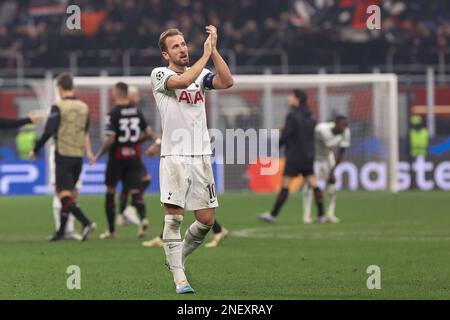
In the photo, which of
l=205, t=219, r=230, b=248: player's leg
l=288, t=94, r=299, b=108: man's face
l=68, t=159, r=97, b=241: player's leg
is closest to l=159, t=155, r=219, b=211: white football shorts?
l=205, t=219, r=230, b=248: player's leg

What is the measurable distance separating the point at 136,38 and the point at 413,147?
327 inches

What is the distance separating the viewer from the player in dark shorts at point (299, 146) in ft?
62.3

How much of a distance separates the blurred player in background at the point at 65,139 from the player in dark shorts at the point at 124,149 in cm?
54

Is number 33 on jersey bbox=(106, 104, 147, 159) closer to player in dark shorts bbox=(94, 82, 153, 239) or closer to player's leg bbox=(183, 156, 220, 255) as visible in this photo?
player in dark shorts bbox=(94, 82, 153, 239)

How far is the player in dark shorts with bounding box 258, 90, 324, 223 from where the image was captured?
19.0 m

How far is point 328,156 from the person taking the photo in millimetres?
20906

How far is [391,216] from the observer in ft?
65.7

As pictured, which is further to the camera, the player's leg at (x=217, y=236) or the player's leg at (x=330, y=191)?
the player's leg at (x=330, y=191)

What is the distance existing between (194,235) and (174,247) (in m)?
0.43

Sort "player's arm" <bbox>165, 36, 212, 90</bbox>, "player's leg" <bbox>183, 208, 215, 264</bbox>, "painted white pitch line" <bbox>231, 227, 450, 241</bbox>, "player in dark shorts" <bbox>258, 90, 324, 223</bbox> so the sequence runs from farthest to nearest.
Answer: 1. "player in dark shorts" <bbox>258, 90, 324, 223</bbox>
2. "painted white pitch line" <bbox>231, 227, 450, 241</bbox>
3. "player's leg" <bbox>183, 208, 215, 264</bbox>
4. "player's arm" <bbox>165, 36, 212, 90</bbox>

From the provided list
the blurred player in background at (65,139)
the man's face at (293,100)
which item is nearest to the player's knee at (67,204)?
the blurred player in background at (65,139)

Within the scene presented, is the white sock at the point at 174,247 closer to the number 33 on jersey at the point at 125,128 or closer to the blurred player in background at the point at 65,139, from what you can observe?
the blurred player in background at the point at 65,139

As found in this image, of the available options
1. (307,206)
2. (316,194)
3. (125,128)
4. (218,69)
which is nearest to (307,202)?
(307,206)

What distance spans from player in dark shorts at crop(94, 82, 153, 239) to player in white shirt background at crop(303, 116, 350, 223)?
401 centimetres
